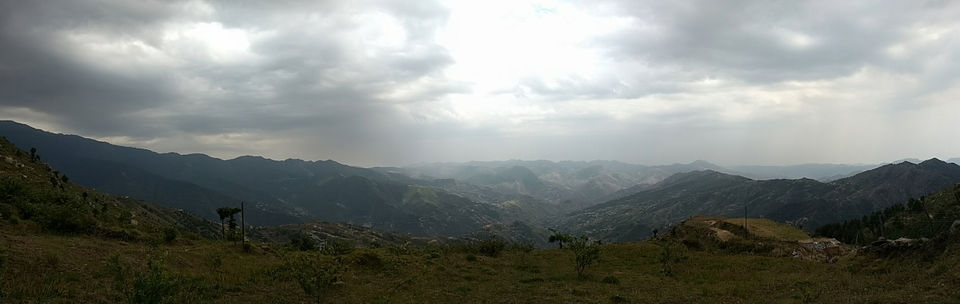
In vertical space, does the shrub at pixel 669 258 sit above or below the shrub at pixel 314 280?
below

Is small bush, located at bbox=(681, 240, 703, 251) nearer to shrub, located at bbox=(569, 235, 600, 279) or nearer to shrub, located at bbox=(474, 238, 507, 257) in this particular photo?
shrub, located at bbox=(569, 235, 600, 279)

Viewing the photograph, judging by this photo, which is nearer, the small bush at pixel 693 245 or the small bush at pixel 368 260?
the small bush at pixel 368 260

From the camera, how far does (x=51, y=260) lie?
2483 cm

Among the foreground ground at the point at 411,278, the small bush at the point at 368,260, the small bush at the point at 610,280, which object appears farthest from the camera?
the small bush at the point at 368,260

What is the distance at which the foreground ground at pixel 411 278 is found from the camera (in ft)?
72.6

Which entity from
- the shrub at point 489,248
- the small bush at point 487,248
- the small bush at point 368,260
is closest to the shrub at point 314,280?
the small bush at point 368,260

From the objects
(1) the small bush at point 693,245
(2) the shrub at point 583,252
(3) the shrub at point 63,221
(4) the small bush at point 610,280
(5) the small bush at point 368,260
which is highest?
(3) the shrub at point 63,221

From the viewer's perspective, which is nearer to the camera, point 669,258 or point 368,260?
point 368,260

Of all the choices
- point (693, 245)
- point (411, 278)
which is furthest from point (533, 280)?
point (693, 245)

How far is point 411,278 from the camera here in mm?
36719

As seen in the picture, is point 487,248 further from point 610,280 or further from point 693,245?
point 693,245

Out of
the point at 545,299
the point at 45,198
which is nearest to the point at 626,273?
the point at 545,299

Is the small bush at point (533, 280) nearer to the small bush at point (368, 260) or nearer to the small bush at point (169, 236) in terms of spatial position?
the small bush at point (368, 260)

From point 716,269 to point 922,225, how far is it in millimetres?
149189
